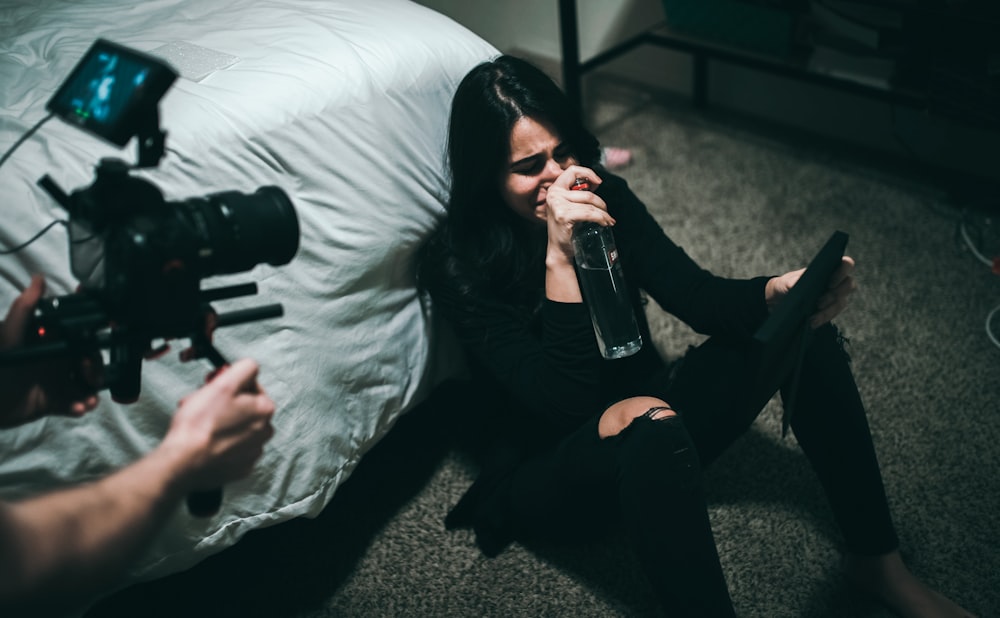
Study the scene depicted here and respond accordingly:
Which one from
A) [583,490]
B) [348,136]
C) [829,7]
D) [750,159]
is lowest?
[750,159]

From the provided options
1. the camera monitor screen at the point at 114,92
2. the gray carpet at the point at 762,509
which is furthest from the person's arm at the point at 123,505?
the gray carpet at the point at 762,509

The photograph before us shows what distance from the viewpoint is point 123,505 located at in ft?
2.16

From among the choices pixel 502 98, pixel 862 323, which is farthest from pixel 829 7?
pixel 502 98

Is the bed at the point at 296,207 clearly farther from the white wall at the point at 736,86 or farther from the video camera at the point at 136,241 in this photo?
the white wall at the point at 736,86

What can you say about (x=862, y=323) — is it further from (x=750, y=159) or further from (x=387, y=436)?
(x=387, y=436)

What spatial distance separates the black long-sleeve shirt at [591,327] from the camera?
1.15m

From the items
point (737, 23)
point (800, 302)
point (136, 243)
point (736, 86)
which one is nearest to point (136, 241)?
point (136, 243)

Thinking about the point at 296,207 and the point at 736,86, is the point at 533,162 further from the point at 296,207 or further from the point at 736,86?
the point at 736,86

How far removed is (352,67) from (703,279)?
58 centimetres

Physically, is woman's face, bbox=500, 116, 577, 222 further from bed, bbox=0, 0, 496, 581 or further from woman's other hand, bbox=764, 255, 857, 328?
woman's other hand, bbox=764, 255, 857, 328

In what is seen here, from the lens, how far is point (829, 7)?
→ 73.7 inches

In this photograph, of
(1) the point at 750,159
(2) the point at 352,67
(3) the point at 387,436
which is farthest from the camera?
(1) the point at 750,159

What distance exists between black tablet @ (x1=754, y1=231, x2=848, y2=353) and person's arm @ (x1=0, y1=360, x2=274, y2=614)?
0.50m

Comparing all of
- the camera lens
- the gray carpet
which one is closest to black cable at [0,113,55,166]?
the camera lens
